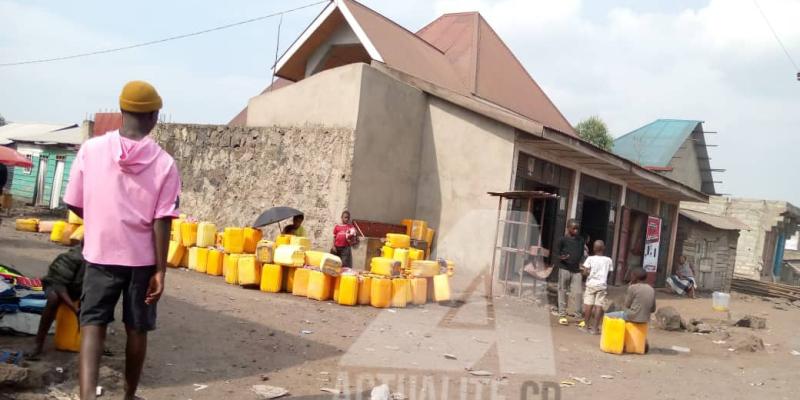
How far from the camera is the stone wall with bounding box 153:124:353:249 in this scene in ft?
38.1

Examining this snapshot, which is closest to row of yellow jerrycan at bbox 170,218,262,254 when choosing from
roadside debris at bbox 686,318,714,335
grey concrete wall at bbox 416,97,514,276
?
grey concrete wall at bbox 416,97,514,276

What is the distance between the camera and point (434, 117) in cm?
1307

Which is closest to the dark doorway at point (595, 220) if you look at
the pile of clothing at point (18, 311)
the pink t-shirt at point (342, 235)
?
the pink t-shirt at point (342, 235)

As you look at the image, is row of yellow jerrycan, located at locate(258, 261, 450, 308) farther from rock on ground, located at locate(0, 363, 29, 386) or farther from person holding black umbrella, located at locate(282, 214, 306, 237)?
rock on ground, located at locate(0, 363, 29, 386)

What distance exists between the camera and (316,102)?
1228 centimetres

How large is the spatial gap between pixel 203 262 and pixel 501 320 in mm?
5023

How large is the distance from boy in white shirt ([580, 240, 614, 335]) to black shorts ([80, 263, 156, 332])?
7.56 metres

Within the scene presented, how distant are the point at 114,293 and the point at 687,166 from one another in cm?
3418

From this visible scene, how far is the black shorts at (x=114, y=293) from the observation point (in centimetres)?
323

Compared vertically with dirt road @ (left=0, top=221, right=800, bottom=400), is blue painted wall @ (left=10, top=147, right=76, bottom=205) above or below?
above

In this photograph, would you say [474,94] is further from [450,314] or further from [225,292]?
[225,292]

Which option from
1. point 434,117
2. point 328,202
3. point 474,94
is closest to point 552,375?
point 328,202

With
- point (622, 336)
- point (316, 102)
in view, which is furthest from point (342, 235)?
point (622, 336)

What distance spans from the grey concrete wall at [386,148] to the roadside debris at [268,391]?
685 cm
